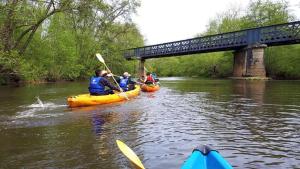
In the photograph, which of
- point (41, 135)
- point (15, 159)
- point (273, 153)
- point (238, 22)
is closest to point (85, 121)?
point (41, 135)

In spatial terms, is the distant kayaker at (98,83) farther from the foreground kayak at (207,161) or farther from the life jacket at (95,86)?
Result: the foreground kayak at (207,161)

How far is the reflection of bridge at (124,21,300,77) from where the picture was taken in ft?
139

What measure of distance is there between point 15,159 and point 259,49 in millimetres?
44138

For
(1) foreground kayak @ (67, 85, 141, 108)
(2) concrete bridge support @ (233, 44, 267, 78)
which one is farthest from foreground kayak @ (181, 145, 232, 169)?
(2) concrete bridge support @ (233, 44, 267, 78)

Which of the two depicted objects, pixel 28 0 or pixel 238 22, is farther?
pixel 238 22

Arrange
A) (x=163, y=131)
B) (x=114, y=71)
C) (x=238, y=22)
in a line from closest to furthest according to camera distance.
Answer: (x=163, y=131) < (x=114, y=71) < (x=238, y=22)

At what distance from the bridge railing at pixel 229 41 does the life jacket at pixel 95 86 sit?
34.0m

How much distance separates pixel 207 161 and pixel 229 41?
47869 millimetres

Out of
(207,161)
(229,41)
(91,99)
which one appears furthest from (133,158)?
(229,41)

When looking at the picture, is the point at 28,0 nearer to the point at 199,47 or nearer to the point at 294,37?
the point at 294,37

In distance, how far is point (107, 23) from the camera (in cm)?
4544

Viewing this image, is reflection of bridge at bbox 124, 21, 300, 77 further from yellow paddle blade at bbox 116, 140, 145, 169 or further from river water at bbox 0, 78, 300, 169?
yellow paddle blade at bbox 116, 140, 145, 169

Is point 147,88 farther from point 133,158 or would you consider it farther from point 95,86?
point 133,158

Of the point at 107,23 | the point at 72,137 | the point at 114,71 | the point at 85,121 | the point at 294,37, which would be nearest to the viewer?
the point at 72,137
